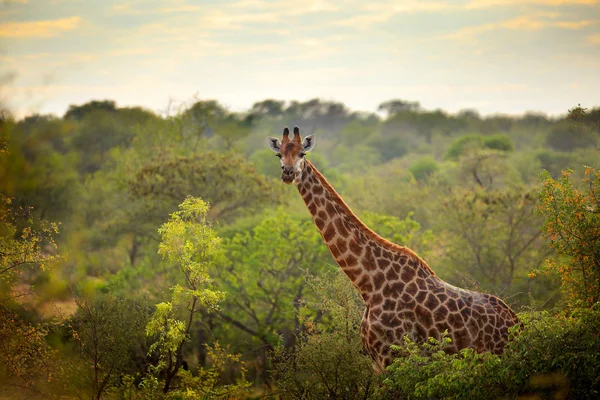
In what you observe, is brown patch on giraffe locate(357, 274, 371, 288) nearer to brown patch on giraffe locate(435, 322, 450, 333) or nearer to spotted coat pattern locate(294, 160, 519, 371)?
spotted coat pattern locate(294, 160, 519, 371)

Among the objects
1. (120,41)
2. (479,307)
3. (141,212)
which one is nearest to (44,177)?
(141,212)

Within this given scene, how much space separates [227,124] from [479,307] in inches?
1633

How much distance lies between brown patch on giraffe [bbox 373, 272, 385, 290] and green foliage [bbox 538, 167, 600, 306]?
4515 mm

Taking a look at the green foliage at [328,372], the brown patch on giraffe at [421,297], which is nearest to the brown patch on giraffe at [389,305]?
the brown patch on giraffe at [421,297]

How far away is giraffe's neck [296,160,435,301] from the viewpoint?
11.5m

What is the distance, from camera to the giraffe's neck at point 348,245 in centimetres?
1151

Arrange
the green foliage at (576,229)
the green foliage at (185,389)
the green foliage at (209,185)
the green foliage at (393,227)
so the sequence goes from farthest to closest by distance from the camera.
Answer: the green foliage at (209,185), the green foliage at (393,227), the green foliage at (185,389), the green foliage at (576,229)

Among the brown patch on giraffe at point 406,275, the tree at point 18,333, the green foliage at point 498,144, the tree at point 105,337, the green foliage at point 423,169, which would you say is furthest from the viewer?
the green foliage at point 498,144

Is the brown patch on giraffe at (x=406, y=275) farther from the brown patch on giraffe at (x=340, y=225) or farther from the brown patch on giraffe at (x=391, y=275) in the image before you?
the brown patch on giraffe at (x=340, y=225)

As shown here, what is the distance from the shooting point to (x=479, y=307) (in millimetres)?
11336

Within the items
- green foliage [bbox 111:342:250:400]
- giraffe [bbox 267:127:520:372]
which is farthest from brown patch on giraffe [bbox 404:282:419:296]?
green foliage [bbox 111:342:250:400]

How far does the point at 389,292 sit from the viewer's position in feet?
37.2

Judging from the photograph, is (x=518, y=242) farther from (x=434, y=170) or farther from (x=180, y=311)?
(x=434, y=170)

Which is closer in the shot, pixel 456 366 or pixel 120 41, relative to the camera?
pixel 456 366
